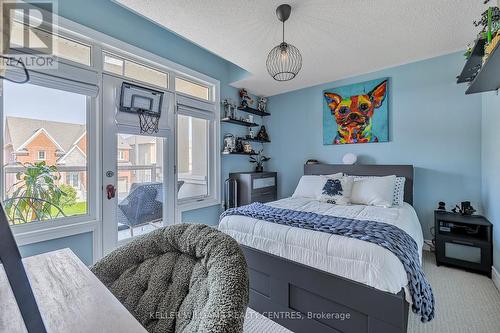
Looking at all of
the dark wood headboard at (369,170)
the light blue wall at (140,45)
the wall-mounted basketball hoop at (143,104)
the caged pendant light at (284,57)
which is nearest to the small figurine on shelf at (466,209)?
the dark wood headboard at (369,170)

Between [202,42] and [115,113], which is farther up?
[202,42]

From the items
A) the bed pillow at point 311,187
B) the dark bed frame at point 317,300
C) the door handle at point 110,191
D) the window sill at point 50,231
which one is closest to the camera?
the dark bed frame at point 317,300

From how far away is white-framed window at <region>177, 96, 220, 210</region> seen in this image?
3248mm

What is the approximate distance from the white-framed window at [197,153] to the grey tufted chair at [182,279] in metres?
2.27

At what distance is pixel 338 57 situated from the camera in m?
2.93

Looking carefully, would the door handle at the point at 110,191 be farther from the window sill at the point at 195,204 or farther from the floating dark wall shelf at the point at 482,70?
the floating dark wall shelf at the point at 482,70

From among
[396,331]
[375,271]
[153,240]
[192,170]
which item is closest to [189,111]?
[192,170]

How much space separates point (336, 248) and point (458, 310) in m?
1.31

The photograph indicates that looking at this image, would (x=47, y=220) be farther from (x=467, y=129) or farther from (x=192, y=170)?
(x=467, y=129)

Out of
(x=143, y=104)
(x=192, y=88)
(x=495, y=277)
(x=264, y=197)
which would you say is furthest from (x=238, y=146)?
(x=495, y=277)

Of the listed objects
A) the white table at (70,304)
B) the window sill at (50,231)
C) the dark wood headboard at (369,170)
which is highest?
the dark wood headboard at (369,170)

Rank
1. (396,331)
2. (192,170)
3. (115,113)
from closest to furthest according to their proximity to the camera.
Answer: (396,331)
(115,113)
(192,170)

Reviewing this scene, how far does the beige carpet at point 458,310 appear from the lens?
5.33 ft

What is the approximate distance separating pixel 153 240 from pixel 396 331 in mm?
1402
